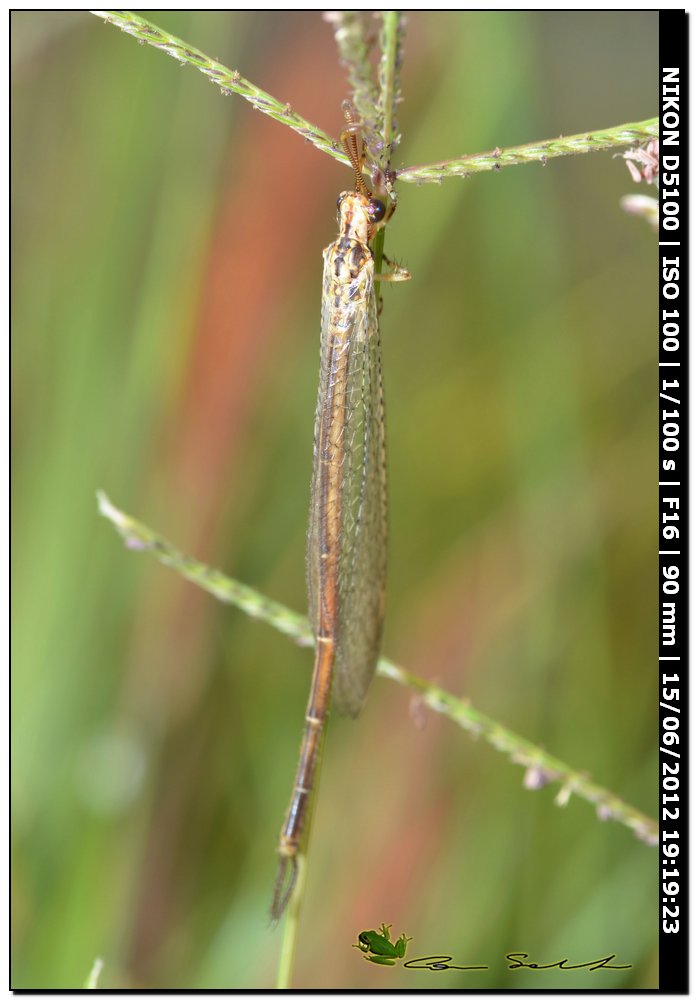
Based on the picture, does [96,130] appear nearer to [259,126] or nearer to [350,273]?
[259,126]

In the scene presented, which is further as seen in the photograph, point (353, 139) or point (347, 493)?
point (347, 493)

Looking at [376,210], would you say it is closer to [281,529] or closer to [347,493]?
[347,493]

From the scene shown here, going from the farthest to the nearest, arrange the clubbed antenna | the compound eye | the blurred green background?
the blurred green background → the compound eye → the clubbed antenna

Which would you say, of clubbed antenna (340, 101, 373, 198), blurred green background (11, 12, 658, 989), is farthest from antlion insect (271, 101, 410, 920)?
blurred green background (11, 12, 658, 989)
